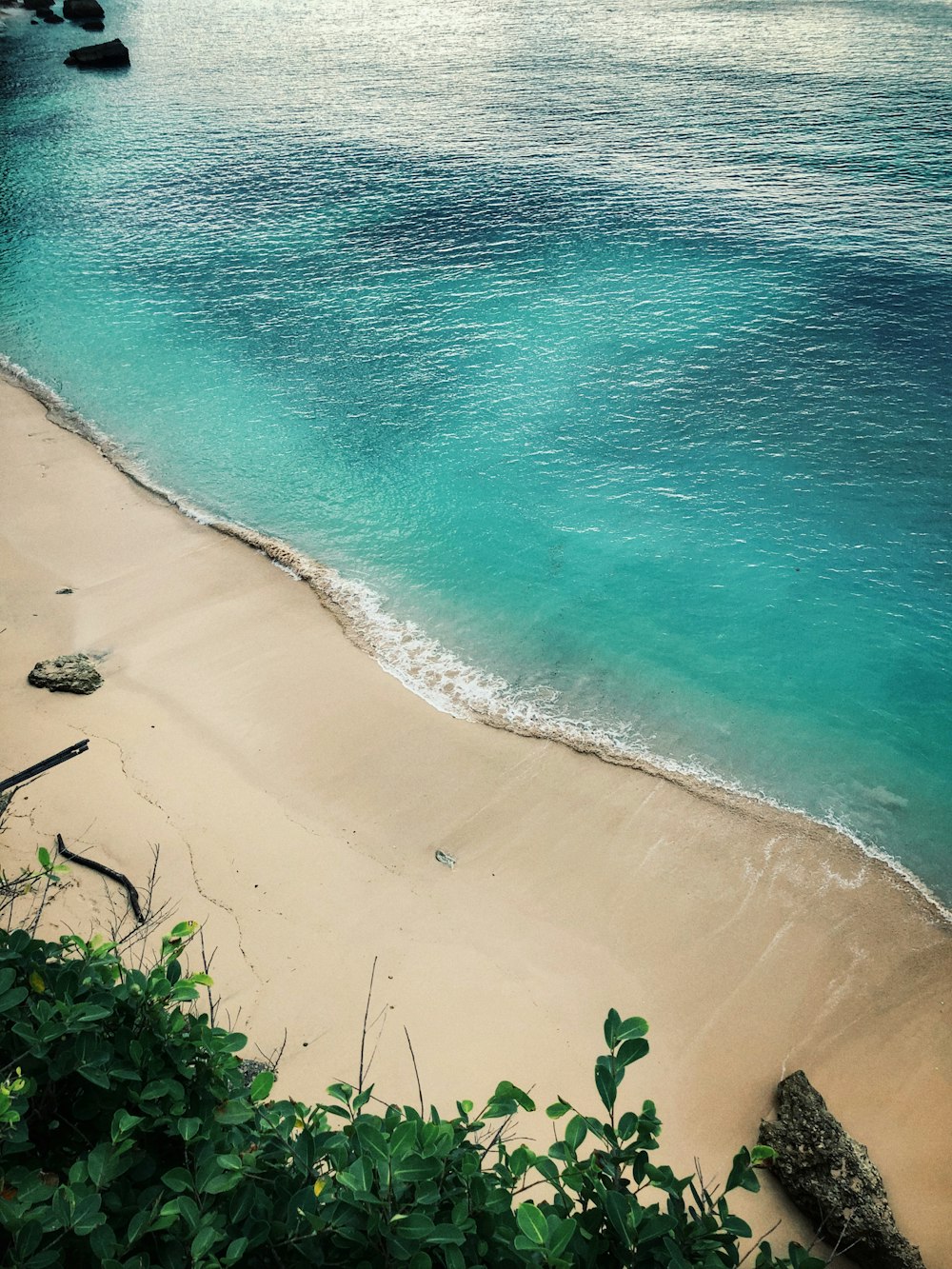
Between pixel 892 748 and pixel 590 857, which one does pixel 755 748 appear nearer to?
pixel 892 748

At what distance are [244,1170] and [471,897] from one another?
Answer: 7.85 m

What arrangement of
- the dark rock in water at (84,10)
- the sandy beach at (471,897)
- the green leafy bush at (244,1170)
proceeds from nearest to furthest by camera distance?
1. the green leafy bush at (244,1170)
2. the sandy beach at (471,897)
3. the dark rock in water at (84,10)

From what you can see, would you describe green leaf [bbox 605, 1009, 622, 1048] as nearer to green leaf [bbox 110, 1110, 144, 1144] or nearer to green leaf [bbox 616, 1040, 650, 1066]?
green leaf [bbox 616, 1040, 650, 1066]

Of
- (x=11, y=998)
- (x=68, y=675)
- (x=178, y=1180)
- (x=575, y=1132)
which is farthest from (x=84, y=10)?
(x=575, y=1132)

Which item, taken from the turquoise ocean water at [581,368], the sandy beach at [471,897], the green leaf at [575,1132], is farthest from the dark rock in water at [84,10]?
the green leaf at [575,1132]

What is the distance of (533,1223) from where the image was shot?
3.28m

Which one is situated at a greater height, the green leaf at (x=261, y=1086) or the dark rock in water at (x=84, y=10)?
the dark rock in water at (x=84, y=10)

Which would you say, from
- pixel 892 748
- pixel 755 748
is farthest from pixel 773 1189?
pixel 892 748

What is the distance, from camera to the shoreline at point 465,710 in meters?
12.7

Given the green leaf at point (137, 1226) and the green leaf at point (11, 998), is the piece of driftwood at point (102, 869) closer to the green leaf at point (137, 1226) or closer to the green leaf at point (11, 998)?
the green leaf at point (11, 998)

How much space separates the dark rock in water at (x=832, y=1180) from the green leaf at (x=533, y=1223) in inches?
248

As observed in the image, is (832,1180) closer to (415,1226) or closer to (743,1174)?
(743,1174)

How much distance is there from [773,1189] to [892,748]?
764cm

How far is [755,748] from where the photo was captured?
1399cm
